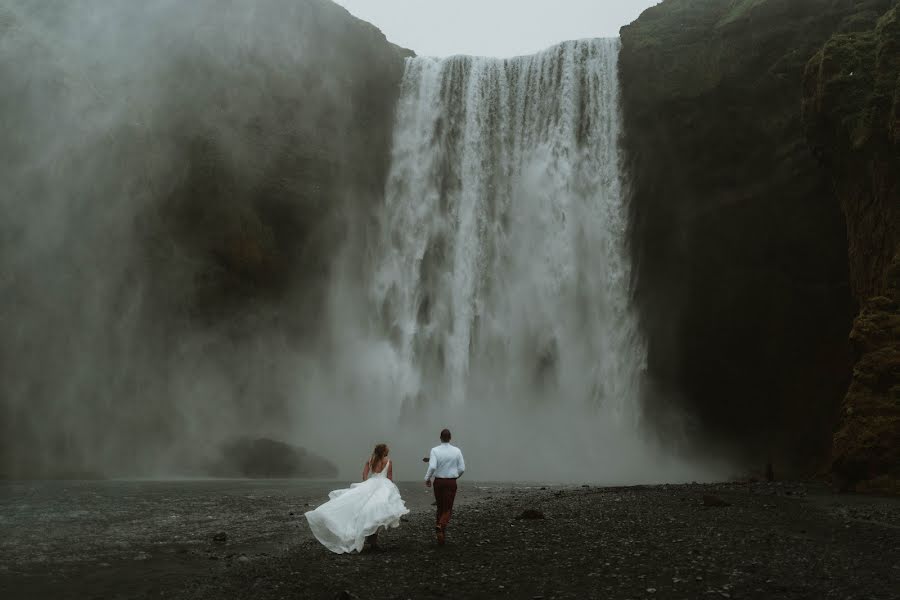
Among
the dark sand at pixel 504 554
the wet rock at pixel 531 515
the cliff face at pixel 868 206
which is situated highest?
the cliff face at pixel 868 206

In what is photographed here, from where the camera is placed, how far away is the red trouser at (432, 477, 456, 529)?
1120 centimetres

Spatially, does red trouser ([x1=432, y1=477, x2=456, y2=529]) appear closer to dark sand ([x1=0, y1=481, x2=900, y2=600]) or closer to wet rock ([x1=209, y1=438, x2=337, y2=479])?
dark sand ([x1=0, y1=481, x2=900, y2=600])

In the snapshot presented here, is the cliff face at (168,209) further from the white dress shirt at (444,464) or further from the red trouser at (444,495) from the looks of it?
the white dress shirt at (444,464)

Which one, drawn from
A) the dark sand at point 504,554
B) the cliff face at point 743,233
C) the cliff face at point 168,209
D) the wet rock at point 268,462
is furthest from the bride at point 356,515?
the cliff face at point 743,233

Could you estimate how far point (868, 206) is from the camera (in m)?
23.7

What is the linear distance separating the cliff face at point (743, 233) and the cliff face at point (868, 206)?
4.40 metres

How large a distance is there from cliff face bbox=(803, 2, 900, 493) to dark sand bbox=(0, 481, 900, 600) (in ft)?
5.45

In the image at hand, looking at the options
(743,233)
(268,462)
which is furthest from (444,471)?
(743,233)

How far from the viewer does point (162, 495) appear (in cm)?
2038

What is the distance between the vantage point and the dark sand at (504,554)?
28.2 ft

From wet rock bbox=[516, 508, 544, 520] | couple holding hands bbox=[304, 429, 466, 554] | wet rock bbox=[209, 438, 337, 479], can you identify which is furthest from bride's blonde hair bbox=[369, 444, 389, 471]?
wet rock bbox=[209, 438, 337, 479]

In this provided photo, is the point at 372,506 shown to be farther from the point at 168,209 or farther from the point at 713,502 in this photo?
the point at 168,209

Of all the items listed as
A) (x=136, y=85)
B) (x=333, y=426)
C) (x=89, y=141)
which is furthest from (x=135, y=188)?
(x=333, y=426)

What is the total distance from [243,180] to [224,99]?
4.31 metres
